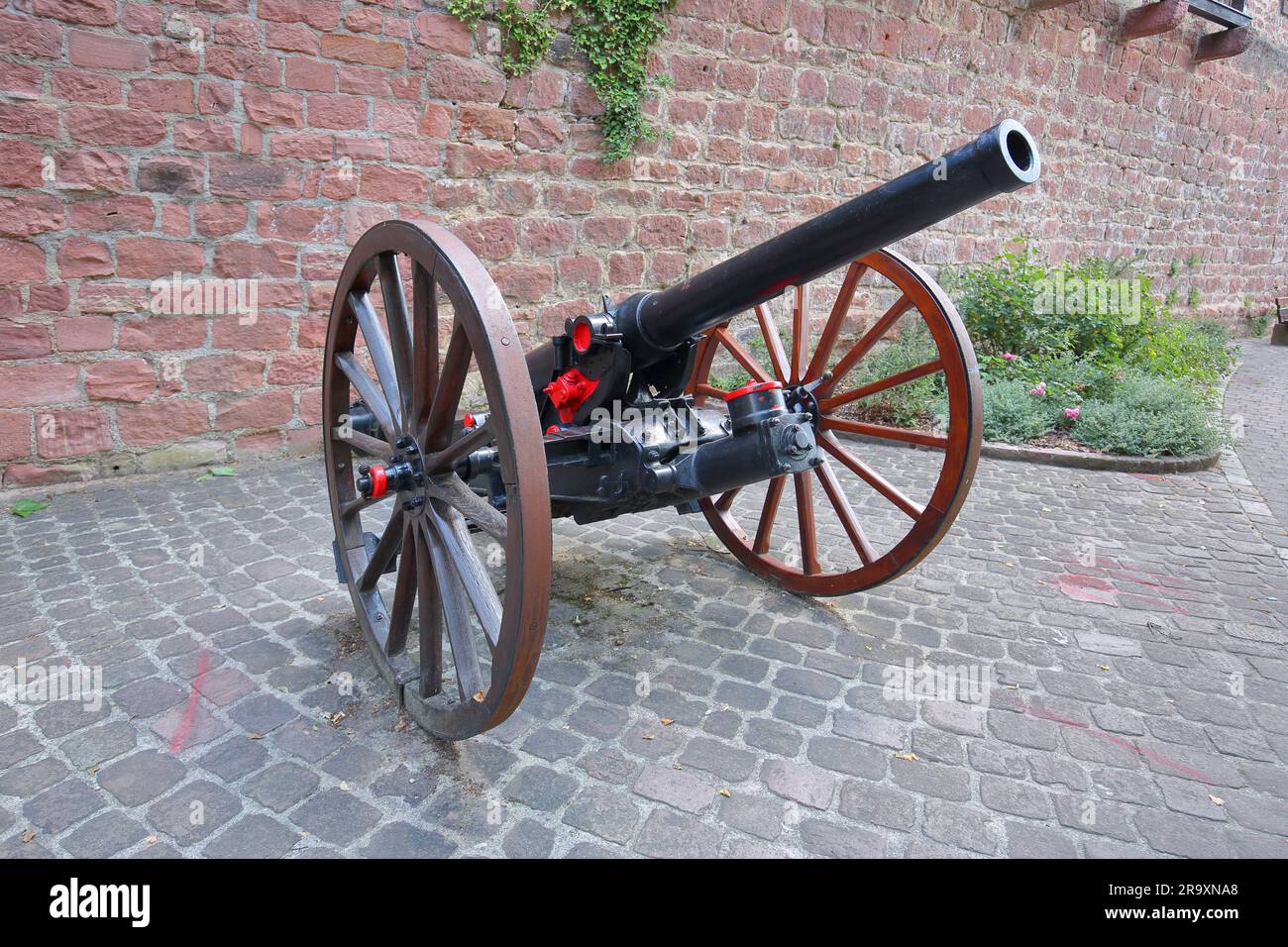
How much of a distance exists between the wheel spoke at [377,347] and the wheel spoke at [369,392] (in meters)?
0.04

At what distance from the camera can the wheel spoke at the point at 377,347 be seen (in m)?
2.52

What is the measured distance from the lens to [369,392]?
102 inches

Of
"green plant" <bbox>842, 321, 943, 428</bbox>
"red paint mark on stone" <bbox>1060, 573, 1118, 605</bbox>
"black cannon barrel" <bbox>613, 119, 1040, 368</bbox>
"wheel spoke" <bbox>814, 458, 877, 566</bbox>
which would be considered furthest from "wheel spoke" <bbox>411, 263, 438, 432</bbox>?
"green plant" <bbox>842, 321, 943, 428</bbox>

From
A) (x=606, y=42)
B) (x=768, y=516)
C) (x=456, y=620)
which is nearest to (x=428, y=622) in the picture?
(x=456, y=620)

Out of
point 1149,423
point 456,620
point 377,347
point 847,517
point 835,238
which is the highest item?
point 835,238

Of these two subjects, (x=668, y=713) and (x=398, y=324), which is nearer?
(x=398, y=324)

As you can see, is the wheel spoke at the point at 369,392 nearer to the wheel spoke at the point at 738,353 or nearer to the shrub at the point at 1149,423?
the wheel spoke at the point at 738,353

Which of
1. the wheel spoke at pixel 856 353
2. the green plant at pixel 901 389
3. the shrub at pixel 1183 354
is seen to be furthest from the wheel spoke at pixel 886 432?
the shrub at pixel 1183 354

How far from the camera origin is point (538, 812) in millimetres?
2012

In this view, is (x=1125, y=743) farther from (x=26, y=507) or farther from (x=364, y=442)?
(x=26, y=507)

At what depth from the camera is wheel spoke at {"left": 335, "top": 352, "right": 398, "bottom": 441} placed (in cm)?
246

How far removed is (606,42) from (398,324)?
4051 millimetres

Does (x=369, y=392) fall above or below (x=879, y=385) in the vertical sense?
below
